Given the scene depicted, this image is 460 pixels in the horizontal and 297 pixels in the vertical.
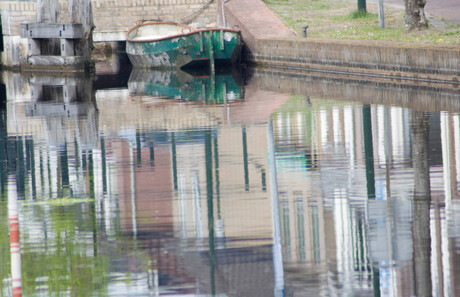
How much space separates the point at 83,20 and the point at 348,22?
804 centimetres

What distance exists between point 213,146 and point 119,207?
13.0ft

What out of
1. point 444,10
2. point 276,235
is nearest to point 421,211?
point 276,235

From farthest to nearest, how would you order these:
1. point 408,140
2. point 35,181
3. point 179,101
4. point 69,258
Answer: point 179,101 → point 408,140 → point 35,181 → point 69,258

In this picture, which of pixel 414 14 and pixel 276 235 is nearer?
pixel 276 235

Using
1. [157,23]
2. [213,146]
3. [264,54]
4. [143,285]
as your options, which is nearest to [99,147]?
[213,146]

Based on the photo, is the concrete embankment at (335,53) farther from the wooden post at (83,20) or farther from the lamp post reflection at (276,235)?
the lamp post reflection at (276,235)

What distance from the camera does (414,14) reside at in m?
23.3

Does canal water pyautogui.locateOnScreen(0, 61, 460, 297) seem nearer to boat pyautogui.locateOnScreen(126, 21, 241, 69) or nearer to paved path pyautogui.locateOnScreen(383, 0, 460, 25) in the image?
paved path pyautogui.locateOnScreen(383, 0, 460, 25)

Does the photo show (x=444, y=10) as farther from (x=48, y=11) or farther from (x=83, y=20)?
(x=48, y=11)

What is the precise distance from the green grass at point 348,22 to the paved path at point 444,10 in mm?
878

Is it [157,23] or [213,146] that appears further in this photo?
[157,23]

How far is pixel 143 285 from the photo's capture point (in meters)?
7.40

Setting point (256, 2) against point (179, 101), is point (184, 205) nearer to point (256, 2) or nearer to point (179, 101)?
point (179, 101)

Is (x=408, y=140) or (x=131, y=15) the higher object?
(x=131, y=15)
